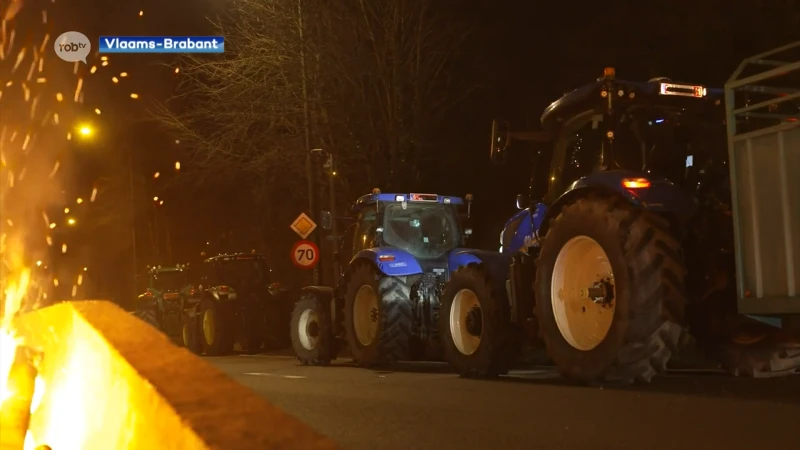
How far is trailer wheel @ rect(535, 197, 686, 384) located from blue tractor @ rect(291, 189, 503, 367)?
2.80 metres

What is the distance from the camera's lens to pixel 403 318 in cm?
1295

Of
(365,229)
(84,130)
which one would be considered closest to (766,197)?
(365,229)

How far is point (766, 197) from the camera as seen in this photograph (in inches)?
282

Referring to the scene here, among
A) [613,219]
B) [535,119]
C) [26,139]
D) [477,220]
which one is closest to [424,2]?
[535,119]

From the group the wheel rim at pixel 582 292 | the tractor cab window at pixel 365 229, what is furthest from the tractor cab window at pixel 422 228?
the wheel rim at pixel 582 292

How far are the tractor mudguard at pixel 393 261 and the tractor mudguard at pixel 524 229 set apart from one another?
2023 millimetres

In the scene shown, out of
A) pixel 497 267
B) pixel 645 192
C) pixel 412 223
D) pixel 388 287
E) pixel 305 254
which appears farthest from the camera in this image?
pixel 305 254

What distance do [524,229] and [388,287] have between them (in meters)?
2.71

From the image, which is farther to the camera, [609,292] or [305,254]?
[305,254]

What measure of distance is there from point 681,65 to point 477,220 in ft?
27.2

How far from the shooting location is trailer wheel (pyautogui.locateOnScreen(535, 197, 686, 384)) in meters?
8.07

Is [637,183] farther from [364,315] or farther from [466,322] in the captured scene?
[364,315]

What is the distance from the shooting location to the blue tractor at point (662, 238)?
7.22 m

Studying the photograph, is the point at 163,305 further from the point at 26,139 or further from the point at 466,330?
the point at 466,330
